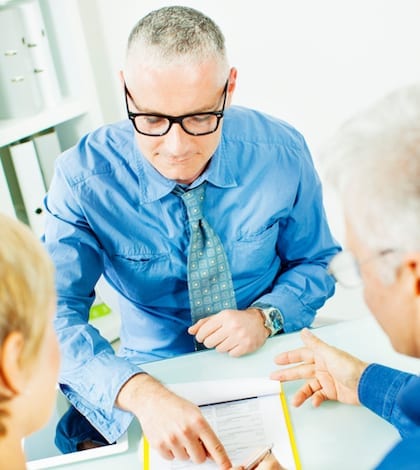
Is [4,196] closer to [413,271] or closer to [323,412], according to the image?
[323,412]

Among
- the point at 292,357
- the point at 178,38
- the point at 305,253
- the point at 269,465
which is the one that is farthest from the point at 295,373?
the point at 178,38

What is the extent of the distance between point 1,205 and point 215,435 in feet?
4.28

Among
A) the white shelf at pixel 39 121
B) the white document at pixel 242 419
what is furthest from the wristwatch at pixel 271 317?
the white shelf at pixel 39 121

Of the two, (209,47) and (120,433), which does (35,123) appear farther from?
(120,433)

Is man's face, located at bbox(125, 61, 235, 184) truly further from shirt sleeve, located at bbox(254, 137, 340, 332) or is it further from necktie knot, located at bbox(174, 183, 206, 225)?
shirt sleeve, located at bbox(254, 137, 340, 332)

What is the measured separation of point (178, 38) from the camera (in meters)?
1.32

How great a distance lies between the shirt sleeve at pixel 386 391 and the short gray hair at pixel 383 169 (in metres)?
0.38

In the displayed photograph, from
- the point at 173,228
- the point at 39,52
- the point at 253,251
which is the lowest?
the point at 253,251

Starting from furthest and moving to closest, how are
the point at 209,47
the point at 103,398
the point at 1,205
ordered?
the point at 1,205
the point at 209,47
the point at 103,398

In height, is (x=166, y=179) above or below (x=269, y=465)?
→ above

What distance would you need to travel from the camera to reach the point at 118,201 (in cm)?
149

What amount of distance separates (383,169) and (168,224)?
801 millimetres

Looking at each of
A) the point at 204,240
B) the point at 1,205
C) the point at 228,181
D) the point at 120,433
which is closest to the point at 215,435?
the point at 120,433

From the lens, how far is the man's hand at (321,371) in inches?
45.7
